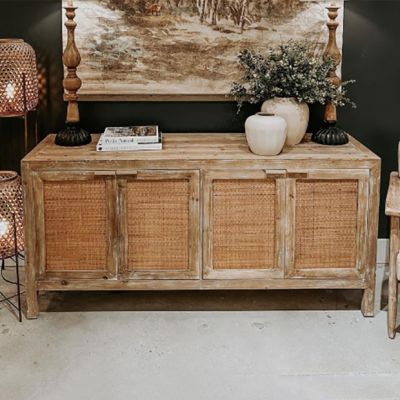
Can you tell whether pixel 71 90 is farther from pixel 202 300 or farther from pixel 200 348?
pixel 200 348

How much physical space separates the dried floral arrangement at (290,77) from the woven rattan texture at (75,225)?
0.90 m

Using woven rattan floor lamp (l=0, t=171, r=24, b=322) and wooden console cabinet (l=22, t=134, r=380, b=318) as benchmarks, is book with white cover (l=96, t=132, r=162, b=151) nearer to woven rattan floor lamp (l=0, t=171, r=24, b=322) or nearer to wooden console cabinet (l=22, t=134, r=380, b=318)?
wooden console cabinet (l=22, t=134, r=380, b=318)

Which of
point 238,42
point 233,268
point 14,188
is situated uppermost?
point 238,42

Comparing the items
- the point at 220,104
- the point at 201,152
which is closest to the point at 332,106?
the point at 220,104

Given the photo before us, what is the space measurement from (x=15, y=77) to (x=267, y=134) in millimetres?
1275

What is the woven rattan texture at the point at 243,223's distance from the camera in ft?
12.2

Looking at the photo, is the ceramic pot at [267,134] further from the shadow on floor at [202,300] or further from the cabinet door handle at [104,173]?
the shadow on floor at [202,300]

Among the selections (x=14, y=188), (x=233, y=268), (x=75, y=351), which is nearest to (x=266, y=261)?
(x=233, y=268)

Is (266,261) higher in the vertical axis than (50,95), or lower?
lower

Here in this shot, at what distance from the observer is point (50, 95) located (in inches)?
167

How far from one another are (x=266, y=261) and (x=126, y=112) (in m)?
1.17

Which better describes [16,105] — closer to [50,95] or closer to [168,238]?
[50,95]

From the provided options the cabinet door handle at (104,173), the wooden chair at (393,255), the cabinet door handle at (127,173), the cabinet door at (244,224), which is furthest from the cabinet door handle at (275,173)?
the cabinet door handle at (104,173)

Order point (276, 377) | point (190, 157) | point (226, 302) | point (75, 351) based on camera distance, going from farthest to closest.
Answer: point (226, 302)
point (190, 157)
point (75, 351)
point (276, 377)
